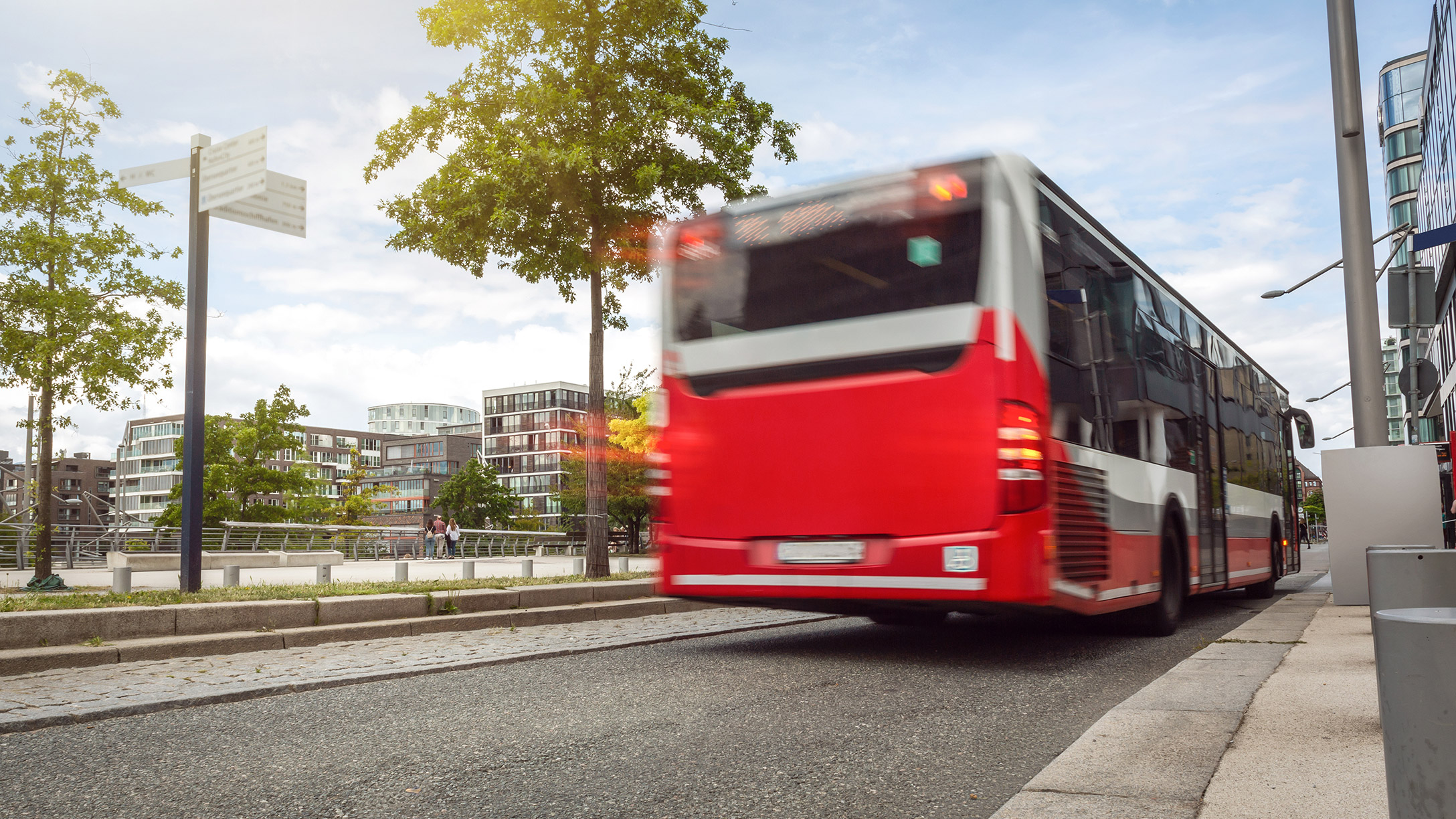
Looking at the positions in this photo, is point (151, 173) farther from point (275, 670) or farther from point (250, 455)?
point (250, 455)

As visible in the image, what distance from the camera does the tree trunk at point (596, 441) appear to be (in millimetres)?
13672

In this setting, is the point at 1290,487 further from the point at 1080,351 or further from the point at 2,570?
the point at 2,570

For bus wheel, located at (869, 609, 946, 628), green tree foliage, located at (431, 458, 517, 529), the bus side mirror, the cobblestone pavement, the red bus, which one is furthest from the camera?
green tree foliage, located at (431, 458, 517, 529)

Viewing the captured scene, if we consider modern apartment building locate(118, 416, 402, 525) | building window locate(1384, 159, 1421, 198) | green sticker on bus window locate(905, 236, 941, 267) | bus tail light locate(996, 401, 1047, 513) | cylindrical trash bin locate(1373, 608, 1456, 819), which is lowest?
cylindrical trash bin locate(1373, 608, 1456, 819)

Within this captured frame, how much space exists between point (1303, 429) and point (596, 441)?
12.2 metres

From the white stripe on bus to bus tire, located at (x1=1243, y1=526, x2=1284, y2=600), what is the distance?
9270mm

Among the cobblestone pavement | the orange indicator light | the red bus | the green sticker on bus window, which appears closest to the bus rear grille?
the red bus

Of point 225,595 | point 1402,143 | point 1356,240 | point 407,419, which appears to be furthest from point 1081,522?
point 407,419

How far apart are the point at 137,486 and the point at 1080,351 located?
6469 inches

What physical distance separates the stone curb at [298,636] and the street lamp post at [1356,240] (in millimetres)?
7112

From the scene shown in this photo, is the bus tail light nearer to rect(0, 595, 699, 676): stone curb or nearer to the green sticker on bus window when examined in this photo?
the green sticker on bus window

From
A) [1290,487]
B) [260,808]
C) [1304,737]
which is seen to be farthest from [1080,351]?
[1290,487]

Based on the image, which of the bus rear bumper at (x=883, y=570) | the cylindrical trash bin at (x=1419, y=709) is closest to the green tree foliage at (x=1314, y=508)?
the bus rear bumper at (x=883, y=570)

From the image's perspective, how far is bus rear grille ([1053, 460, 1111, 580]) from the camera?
6840 mm
